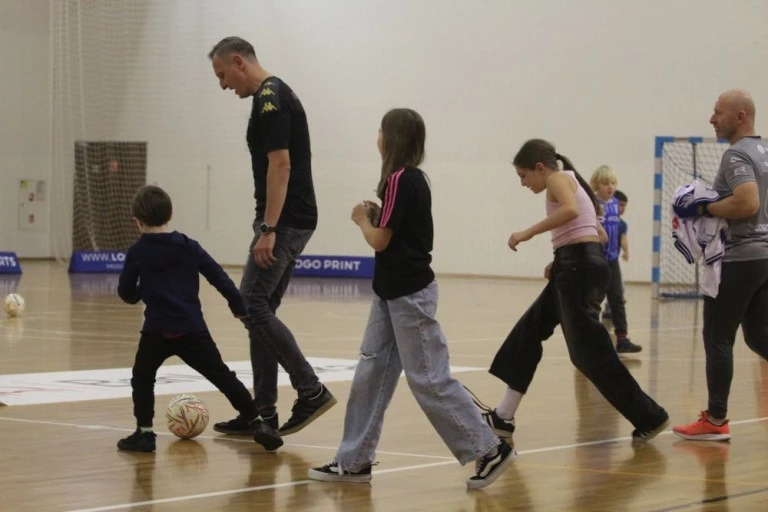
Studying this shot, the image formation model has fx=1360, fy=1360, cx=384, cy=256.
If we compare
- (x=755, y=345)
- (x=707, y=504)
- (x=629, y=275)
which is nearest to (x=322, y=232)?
(x=629, y=275)

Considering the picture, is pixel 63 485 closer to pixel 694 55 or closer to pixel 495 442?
pixel 495 442

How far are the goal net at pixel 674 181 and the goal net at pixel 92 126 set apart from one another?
11.3 m

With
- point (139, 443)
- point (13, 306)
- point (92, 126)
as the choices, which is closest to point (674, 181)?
point (92, 126)

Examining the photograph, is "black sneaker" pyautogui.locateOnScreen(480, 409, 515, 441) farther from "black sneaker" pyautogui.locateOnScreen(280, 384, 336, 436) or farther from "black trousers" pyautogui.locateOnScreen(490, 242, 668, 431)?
"black sneaker" pyautogui.locateOnScreen(280, 384, 336, 436)

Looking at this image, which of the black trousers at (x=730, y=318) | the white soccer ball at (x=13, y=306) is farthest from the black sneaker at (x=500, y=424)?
the white soccer ball at (x=13, y=306)

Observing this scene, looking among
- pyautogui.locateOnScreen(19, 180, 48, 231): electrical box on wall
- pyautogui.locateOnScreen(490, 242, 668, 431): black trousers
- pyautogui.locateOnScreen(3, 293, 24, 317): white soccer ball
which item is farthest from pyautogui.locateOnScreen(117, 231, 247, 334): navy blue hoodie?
pyautogui.locateOnScreen(19, 180, 48, 231): electrical box on wall

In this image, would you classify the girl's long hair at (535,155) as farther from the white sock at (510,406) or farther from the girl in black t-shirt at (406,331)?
the girl in black t-shirt at (406,331)

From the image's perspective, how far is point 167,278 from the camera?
6.89 meters

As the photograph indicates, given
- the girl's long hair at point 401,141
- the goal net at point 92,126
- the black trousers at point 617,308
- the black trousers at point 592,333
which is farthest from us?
the goal net at point 92,126

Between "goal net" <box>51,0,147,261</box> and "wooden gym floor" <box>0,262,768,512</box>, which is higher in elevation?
"goal net" <box>51,0,147,261</box>

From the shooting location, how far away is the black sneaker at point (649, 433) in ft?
23.9

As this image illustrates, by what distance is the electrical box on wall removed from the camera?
3016 centimetres

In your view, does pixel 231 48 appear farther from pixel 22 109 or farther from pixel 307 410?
pixel 22 109

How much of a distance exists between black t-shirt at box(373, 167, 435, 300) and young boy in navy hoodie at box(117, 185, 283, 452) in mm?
1227
